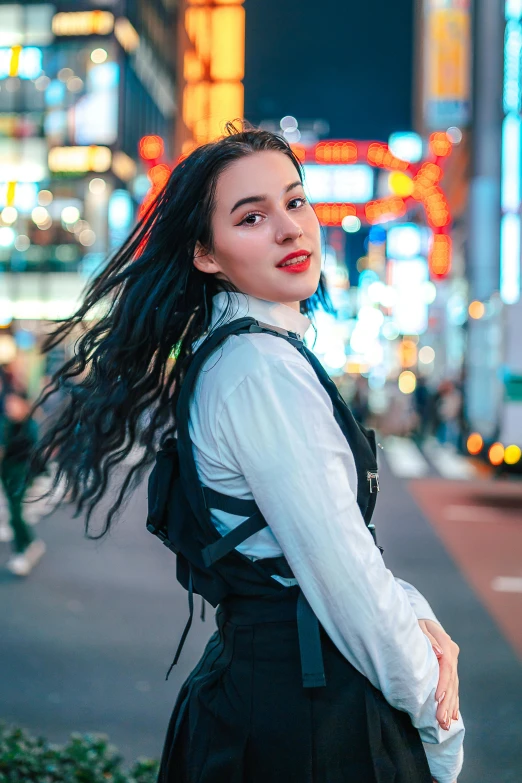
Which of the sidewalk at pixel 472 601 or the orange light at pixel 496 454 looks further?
the orange light at pixel 496 454

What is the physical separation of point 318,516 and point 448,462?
18036 millimetres

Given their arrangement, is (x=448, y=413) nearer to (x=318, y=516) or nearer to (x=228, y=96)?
(x=318, y=516)

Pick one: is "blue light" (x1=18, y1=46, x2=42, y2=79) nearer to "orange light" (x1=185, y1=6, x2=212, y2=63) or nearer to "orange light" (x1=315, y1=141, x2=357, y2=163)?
"orange light" (x1=185, y1=6, x2=212, y2=63)

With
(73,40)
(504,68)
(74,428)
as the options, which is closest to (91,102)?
Result: (73,40)

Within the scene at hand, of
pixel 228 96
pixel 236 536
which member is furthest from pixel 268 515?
pixel 228 96

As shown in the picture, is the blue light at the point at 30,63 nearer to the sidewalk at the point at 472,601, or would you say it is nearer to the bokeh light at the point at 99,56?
the bokeh light at the point at 99,56

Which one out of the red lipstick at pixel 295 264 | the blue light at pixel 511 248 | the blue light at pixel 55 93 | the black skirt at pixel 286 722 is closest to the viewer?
the black skirt at pixel 286 722

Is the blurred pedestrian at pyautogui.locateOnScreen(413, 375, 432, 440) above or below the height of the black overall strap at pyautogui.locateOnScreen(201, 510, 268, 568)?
below

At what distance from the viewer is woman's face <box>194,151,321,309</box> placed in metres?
1.85

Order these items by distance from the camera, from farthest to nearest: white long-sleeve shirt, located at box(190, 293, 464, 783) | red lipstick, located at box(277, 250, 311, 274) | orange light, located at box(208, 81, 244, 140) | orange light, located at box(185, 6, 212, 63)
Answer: orange light, located at box(185, 6, 212, 63) < orange light, located at box(208, 81, 244, 140) < red lipstick, located at box(277, 250, 311, 274) < white long-sleeve shirt, located at box(190, 293, 464, 783)

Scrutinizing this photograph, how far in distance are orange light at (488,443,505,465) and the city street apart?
3.24 m

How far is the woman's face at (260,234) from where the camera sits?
1.85m

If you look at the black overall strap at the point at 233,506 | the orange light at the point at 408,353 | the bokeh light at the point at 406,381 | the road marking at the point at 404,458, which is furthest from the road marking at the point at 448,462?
the orange light at the point at 408,353

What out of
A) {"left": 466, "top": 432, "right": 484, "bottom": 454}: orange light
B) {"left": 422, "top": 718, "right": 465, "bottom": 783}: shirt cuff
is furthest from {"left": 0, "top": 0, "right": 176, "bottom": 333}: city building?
{"left": 422, "top": 718, "right": 465, "bottom": 783}: shirt cuff
